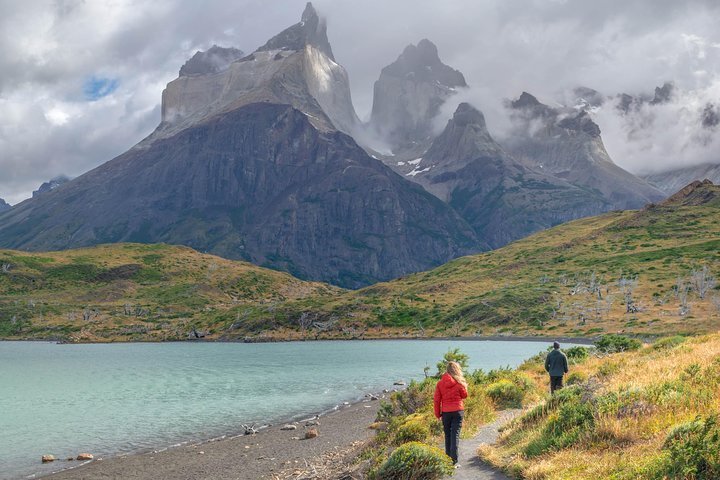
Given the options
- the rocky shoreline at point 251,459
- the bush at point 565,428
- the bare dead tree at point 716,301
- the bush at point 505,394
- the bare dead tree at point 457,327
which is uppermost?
the bush at point 565,428

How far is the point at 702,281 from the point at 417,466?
13163 cm

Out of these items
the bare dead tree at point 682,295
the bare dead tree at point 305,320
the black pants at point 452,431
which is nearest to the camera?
the black pants at point 452,431

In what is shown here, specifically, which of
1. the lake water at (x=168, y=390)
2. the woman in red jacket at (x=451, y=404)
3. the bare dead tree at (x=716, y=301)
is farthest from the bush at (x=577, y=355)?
the bare dead tree at (x=716, y=301)

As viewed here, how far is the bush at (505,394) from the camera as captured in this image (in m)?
29.2

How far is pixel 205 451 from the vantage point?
32406mm

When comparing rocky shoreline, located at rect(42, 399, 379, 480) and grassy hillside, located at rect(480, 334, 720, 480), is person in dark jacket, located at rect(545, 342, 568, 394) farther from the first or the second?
rocky shoreline, located at rect(42, 399, 379, 480)

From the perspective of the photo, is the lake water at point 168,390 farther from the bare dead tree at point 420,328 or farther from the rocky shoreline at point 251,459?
the bare dead tree at point 420,328

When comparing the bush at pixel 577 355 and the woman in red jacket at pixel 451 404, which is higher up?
the woman in red jacket at pixel 451 404

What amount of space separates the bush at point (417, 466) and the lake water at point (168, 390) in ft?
71.9

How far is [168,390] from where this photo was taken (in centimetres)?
6034

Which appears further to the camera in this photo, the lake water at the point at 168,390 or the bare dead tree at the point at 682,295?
the bare dead tree at the point at 682,295

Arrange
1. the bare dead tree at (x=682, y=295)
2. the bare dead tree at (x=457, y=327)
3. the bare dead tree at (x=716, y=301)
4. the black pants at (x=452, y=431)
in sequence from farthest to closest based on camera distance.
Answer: the bare dead tree at (x=457, y=327) < the bare dead tree at (x=682, y=295) < the bare dead tree at (x=716, y=301) < the black pants at (x=452, y=431)

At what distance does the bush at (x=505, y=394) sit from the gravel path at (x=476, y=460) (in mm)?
4461

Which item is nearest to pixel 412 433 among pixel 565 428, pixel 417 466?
pixel 417 466
